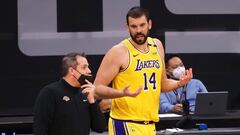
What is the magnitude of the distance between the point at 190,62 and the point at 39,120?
250cm

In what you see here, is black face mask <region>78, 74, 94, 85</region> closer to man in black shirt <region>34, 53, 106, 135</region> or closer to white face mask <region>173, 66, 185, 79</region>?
man in black shirt <region>34, 53, 106, 135</region>

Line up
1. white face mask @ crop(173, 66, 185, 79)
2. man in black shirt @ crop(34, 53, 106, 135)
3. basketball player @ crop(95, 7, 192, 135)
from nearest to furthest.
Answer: basketball player @ crop(95, 7, 192, 135) < man in black shirt @ crop(34, 53, 106, 135) < white face mask @ crop(173, 66, 185, 79)

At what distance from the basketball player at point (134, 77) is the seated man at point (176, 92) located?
1.91 metres

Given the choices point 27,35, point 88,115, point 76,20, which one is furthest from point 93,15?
point 88,115

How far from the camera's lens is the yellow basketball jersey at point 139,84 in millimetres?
4449

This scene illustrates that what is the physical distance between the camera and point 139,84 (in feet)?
14.6

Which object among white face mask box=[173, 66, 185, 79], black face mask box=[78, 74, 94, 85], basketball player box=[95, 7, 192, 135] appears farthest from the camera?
white face mask box=[173, 66, 185, 79]

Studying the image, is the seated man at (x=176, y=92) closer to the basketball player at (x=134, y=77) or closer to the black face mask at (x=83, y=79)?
the black face mask at (x=83, y=79)

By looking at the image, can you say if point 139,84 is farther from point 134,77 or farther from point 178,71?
point 178,71

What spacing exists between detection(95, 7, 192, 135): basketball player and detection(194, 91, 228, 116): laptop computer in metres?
1.59

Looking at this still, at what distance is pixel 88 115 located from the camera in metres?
4.84

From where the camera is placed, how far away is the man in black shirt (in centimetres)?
464

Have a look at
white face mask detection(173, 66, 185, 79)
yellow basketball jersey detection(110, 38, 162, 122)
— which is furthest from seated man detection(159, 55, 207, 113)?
yellow basketball jersey detection(110, 38, 162, 122)

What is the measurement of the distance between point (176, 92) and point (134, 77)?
106 inches
